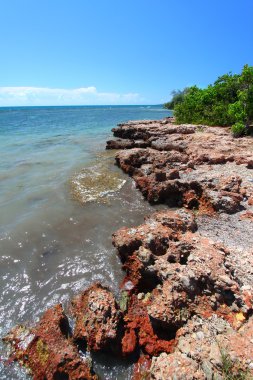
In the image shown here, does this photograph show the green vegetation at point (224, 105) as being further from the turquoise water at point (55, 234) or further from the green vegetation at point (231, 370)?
the green vegetation at point (231, 370)

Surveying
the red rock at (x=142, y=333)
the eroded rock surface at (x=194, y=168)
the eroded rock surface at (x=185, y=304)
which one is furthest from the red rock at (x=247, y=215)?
the red rock at (x=142, y=333)

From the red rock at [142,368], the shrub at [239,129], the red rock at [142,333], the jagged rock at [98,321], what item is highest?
the shrub at [239,129]

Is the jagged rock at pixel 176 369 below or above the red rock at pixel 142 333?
above

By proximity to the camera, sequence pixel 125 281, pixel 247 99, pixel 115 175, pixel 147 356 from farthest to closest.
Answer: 1. pixel 247 99
2. pixel 115 175
3. pixel 125 281
4. pixel 147 356

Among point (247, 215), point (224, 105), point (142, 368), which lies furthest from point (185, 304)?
point (224, 105)

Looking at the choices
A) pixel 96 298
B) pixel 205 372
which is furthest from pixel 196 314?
pixel 96 298

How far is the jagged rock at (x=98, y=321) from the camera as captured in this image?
456 centimetres

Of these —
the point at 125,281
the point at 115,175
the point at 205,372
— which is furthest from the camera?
the point at 115,175

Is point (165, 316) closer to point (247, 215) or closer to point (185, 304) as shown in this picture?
point (185, 304)

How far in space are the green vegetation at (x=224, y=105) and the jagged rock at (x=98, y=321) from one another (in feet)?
57.3

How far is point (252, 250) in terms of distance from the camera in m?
6.25

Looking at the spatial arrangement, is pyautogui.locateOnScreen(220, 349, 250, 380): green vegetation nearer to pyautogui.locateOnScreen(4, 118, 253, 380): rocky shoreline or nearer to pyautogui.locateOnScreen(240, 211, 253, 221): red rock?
pyautogui.locateOnScreen(4, 118, 253, 380): rocky shoreline

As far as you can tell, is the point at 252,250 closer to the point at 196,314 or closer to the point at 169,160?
the point at 196,314

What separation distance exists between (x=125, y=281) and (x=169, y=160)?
9.55 m
